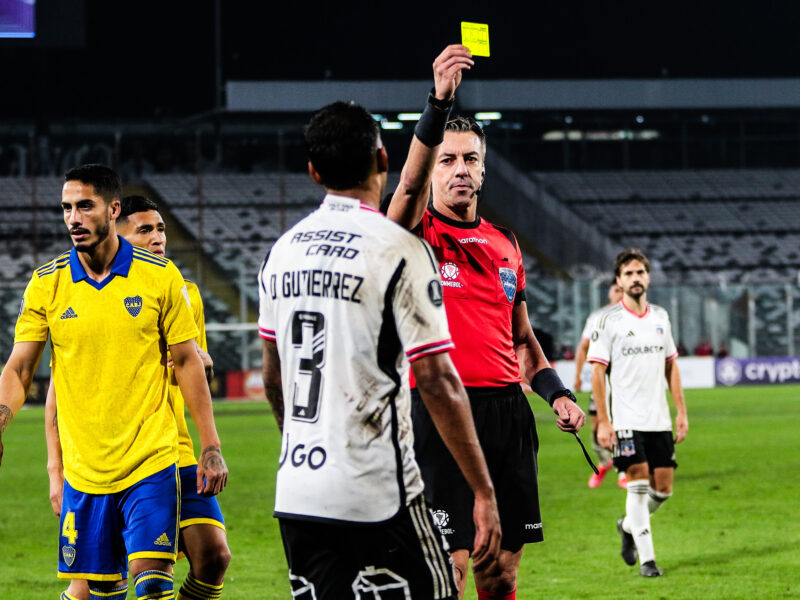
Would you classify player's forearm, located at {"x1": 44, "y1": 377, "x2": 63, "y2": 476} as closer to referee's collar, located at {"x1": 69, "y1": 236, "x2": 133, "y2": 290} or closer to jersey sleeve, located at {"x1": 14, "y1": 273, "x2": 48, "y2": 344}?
jersey sleeve, located at {"x1": 14, "y1": 273, "x2": 48, "y2": 344}

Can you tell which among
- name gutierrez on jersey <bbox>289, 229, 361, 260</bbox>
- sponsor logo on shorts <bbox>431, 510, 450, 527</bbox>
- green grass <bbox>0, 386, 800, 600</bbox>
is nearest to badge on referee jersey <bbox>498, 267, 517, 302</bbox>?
sponsor logo on shorts <bbox>431, 510, 450, 527</bbox>

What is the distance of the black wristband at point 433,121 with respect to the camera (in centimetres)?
418

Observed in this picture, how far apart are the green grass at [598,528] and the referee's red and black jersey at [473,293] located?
10.6 ft

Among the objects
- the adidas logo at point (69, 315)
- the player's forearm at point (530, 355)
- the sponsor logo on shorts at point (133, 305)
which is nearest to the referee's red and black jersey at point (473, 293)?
the player's forearm at point (530, 355)

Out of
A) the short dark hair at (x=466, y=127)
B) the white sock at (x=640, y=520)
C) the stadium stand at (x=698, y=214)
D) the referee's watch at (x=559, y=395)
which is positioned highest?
the stadium stand at (x=698, y=214)

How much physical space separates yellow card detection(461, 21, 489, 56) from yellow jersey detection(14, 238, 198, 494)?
1.80m

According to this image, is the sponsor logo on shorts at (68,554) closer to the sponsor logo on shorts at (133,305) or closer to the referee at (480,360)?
the sponsor logo on shorts at (133,305)

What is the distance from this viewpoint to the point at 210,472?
4859 mm

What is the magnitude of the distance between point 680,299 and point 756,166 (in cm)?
2038

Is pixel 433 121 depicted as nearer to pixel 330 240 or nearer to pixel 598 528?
pixel 330 240

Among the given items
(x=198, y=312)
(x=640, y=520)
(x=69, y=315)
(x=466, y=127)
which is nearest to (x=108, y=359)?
(x=69, y=315)

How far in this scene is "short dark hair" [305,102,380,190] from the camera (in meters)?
3.34

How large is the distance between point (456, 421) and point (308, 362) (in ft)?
1.43

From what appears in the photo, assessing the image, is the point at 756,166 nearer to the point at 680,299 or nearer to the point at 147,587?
the point at 680,299
